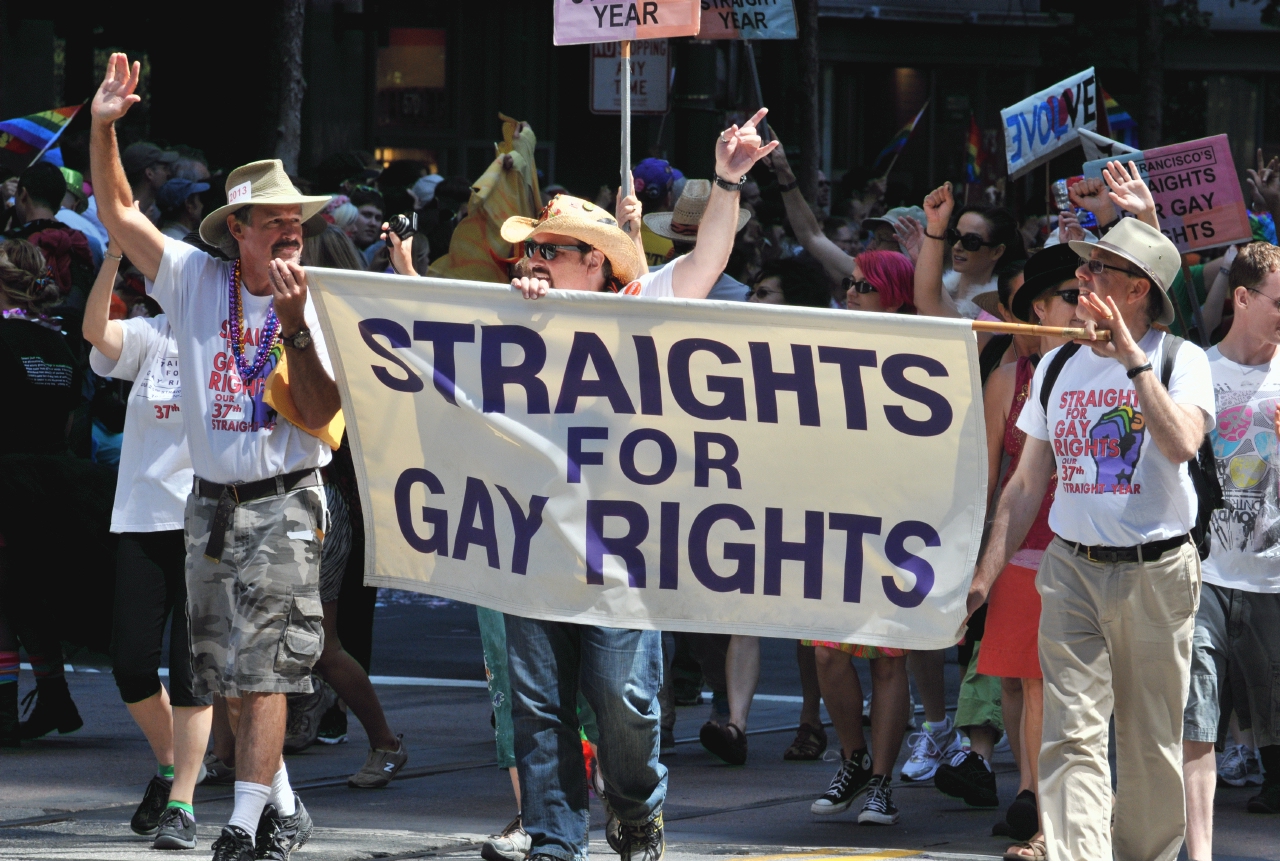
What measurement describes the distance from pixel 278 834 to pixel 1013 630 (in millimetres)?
2574

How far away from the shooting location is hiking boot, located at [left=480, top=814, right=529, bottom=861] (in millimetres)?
6301

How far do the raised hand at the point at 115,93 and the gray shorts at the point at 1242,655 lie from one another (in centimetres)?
396

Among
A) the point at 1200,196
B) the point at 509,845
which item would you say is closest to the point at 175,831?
the point at 509,845

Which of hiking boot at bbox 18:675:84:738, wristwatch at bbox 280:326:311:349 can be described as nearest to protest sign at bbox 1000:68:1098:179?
hiking boot at bbox 18:675:84:738

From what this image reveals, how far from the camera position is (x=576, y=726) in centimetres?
562

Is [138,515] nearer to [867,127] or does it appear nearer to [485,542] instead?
[485,542]

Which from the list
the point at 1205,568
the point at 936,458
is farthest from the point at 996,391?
the point at 936,458

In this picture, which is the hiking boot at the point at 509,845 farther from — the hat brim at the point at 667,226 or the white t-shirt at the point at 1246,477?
the hat brim at the point at 667,226

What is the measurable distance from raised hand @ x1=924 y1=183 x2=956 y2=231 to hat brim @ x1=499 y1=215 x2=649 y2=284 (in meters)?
2.01

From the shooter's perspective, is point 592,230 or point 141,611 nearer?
point 592,230

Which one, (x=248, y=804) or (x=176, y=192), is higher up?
(x=176, y=192)

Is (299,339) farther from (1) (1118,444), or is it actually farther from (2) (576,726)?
(1) (1118,444)

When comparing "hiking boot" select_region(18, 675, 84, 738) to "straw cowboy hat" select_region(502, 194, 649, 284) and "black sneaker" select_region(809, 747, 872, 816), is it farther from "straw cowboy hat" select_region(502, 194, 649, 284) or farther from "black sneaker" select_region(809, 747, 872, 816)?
"straw cowboy hat" select_region(502, 194, 649, 284)

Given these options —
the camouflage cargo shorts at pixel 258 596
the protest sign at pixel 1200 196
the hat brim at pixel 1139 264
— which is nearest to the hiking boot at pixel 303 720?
the camouflage cargo shorts at pixel 258 596
